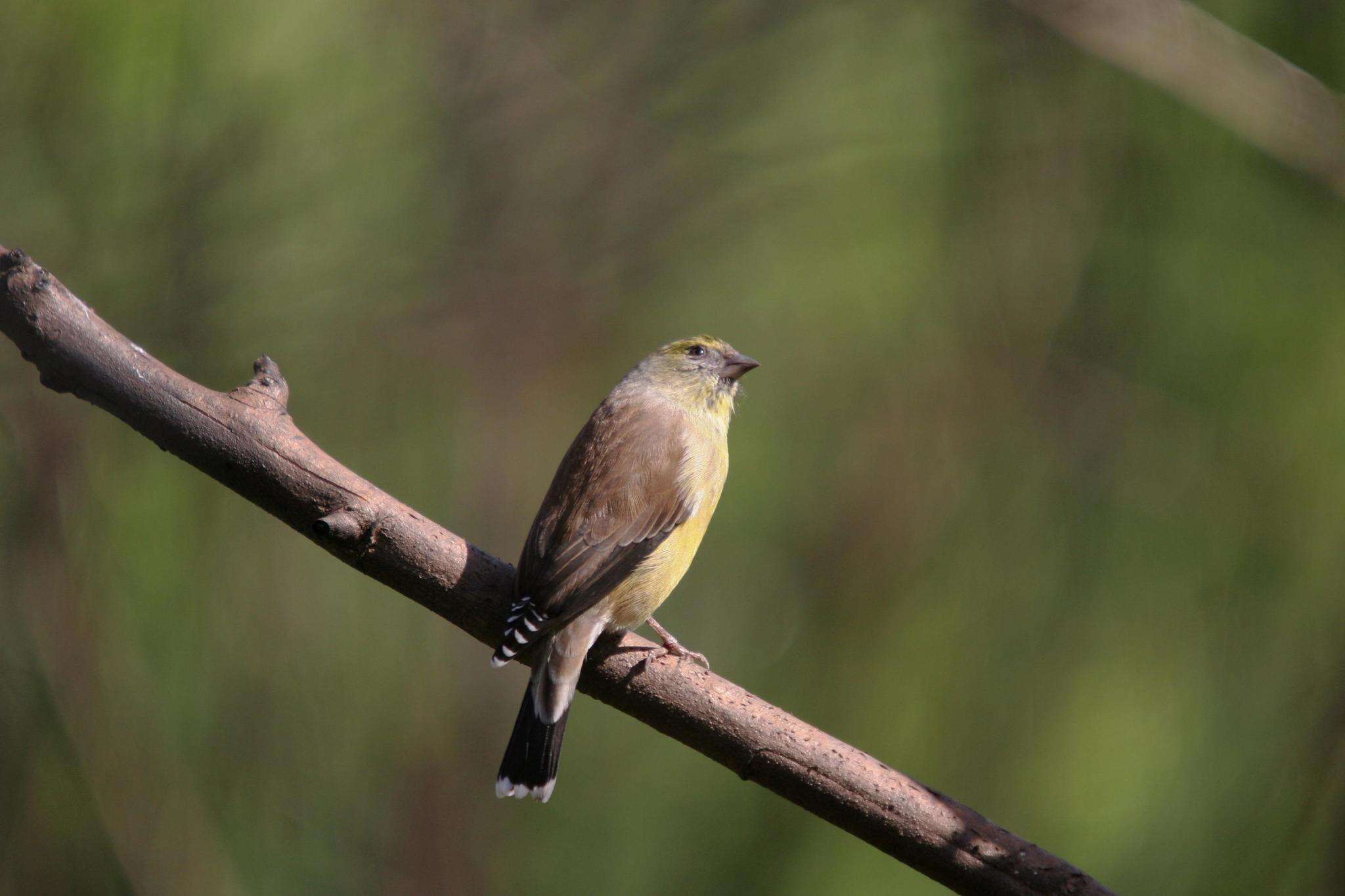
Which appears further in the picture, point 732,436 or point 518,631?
point 732,436

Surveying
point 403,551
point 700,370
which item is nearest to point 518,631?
point 403,551

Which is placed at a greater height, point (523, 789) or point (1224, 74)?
point (1224, 74)

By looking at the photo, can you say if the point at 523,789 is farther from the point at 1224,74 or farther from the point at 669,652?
the point at 1224,74

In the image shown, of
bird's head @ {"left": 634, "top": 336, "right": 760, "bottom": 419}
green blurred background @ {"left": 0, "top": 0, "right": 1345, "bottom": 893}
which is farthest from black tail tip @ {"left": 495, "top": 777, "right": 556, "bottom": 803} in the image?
bird's head @ {"left": 634, "top": 336, "right": 760, "bottom": 419}

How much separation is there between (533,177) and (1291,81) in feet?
7.66

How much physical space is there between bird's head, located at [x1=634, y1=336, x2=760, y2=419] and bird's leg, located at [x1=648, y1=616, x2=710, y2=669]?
3.00ft

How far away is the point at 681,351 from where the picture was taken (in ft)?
11.4

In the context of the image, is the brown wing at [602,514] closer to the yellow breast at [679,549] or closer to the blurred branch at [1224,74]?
the yellow breast at [679,549]

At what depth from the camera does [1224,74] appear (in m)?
2.83

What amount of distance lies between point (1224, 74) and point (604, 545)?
2.04 m

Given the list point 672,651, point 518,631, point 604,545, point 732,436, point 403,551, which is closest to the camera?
point 403,551

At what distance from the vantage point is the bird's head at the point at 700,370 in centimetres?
341

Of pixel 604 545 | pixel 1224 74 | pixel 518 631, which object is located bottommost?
pixel 518 631

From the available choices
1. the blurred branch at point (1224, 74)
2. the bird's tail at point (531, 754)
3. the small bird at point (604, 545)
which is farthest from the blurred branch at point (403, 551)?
the blurred branch at point (1224, 74)
